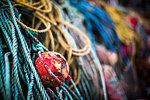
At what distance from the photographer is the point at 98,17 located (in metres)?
1.74

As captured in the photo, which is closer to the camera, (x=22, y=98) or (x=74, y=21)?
(x=22, y=98)

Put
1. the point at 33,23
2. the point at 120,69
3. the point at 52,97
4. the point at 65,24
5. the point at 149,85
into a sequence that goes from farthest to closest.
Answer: the point at 149,85 < the point at 120,69 < the point at 65,24 < the point at 33,23 < the point at 52,97

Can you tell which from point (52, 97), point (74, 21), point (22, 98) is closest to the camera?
point (22, 98)

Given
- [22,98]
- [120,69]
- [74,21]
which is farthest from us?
[120,69]

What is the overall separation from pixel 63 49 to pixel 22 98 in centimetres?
53

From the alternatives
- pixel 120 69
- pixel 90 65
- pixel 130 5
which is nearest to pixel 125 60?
pixel 120 69

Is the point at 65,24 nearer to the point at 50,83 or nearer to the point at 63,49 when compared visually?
the point at 63,49

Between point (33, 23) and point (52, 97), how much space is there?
0.62m

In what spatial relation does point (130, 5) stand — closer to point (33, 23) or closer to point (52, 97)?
point (33, 23)

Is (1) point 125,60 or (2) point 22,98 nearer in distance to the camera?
(2) point 22,98

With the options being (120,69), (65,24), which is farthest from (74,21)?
(120,69)

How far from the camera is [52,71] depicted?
666mm

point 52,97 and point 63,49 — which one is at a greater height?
point 63,49

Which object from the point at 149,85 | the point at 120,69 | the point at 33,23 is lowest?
the point at 149,85
